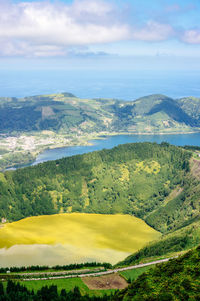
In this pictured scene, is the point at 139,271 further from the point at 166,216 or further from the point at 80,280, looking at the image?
the point at 166,216

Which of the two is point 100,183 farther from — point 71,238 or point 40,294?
point 40,294

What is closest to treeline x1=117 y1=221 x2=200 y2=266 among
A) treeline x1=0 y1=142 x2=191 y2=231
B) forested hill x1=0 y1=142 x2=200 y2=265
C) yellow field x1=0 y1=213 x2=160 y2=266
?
yellow field x1=0 y1=213 x2=160 y2=266

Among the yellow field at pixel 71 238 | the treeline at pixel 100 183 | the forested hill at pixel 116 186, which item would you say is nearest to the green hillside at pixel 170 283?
the yellow field at pixel 71 238

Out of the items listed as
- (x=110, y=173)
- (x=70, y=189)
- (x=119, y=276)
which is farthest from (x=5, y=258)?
(x=110, y=173)

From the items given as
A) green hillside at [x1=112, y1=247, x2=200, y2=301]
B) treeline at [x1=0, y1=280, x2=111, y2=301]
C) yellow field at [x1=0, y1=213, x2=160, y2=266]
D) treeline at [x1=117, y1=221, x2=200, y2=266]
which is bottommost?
yellow field at [x1=0, y1=213, x2=160, y2=266]

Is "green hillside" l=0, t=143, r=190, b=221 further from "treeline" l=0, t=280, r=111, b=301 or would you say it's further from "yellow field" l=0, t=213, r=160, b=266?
"treeline" l=0, t=280, r=111, b=301

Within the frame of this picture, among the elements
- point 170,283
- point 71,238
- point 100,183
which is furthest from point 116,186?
point 170,283
